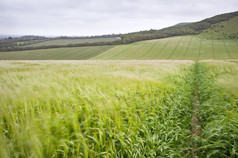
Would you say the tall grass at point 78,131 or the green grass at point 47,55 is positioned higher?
the green grass at point 47,55

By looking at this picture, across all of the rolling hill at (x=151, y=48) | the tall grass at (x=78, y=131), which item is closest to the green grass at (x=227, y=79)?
the tall grass at (x=78, y=131)

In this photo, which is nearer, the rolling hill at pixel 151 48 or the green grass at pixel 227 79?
the green grass at pixel 227 79

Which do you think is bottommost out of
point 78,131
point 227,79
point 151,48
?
point 227,79

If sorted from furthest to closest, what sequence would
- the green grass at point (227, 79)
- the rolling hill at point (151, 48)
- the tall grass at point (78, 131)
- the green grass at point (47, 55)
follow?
the green grass at point (47, 55)
the rolling hill at point (151, 48)
the green grass at point (227, 79)
the tall grass at point (78, 131)

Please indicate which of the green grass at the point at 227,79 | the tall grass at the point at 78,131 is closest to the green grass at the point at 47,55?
the green grass at the point at 227,79

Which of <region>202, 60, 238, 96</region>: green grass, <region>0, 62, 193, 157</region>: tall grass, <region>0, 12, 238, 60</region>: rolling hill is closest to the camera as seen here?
<region>0, 62, 193, 157</region>: tall grass

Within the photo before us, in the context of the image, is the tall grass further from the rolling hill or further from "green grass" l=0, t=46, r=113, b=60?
"green grass" l=0, t=46, r=113, b=60

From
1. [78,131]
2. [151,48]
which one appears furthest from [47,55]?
[78,131]

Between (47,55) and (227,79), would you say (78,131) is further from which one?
(47,55)

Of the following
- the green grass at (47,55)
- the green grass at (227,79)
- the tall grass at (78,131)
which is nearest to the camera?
the tall grass at (78,131)

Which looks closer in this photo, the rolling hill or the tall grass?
the tall grass

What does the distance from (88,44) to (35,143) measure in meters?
85.9

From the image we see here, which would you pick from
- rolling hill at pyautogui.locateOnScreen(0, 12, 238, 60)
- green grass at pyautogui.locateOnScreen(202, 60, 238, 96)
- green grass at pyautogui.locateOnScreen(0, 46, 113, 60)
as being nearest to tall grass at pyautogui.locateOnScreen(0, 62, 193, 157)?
green grass at pyautogui.locateOnScreen(202, 60, 238, 96)

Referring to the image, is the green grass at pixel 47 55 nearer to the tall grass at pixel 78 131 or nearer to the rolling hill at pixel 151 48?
the rolling hill at pixel 151 48
